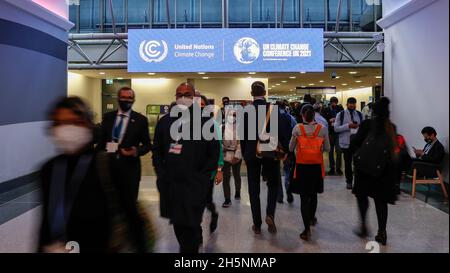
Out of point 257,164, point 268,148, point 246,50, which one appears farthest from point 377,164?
point 246,50

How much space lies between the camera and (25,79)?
704 cm

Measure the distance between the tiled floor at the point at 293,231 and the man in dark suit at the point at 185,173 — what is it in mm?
1080

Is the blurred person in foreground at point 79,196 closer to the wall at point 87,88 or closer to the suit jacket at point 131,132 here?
the suit jacket at point 131,132

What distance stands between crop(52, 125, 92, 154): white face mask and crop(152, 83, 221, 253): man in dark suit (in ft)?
2.90

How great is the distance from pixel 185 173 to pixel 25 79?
18.6ft

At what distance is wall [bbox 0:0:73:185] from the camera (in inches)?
256

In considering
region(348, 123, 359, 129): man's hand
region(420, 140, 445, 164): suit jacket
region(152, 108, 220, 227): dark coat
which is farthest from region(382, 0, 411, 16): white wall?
region(348, 123, 359, 129): man's hand

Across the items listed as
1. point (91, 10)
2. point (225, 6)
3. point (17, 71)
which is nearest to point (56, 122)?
point (17, 71)

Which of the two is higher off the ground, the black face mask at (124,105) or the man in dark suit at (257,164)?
the black face mask at (124,105)

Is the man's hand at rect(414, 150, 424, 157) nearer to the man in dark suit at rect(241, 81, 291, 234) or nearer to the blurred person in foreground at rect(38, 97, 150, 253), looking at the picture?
the man in dark suit at rect(241, 81, 291, 234)

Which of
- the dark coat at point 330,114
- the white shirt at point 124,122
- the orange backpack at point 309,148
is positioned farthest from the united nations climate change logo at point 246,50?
the white shirt at point 124,122

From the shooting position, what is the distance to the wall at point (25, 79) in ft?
21.3

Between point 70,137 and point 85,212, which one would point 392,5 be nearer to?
point 70,137
